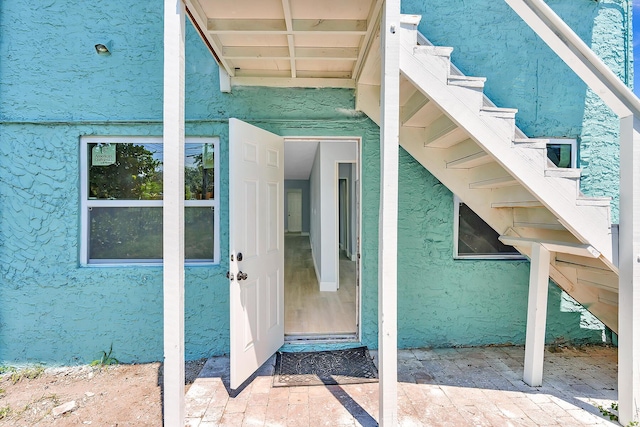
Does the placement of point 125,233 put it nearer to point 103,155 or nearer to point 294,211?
point 103,155

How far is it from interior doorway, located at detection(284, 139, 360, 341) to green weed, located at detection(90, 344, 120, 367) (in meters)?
1.63

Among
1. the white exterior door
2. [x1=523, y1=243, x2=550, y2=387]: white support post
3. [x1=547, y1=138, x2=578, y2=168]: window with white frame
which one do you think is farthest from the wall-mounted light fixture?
the white exterior door

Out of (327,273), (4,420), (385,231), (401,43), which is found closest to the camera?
(385,231)

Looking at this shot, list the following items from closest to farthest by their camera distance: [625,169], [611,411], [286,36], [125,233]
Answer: [625,169]
[611,411]
[286,36]
[125,233]

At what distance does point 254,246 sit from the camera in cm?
259

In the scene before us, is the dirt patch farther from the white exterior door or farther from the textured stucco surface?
the white exterior door

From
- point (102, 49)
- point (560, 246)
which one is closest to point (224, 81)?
point (102, 49)

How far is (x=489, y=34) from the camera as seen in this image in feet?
9.89

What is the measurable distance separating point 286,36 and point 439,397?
2.91 metres

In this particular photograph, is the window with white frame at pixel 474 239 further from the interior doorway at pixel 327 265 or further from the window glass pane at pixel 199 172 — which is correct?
the window glass pane at pixel 199 172

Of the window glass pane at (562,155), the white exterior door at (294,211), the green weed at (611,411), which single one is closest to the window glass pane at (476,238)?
the window glass pane at (562,155)

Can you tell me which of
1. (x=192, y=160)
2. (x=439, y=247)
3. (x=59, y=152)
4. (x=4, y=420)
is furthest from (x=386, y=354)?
(x=59, y=152)

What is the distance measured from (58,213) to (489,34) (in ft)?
14.6

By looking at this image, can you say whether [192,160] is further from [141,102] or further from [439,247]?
[439,247]
